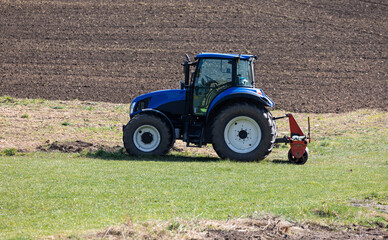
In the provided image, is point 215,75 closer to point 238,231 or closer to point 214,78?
point 214,78

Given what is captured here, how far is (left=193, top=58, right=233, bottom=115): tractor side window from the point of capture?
13258 millimetres

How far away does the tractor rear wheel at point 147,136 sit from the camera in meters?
13.4

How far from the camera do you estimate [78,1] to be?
38.1 metres

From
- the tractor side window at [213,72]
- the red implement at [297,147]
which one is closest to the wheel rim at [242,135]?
the red implement at [297,147]

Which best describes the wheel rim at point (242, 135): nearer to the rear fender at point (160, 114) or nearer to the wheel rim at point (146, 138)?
the rear fender at point (160, 114)

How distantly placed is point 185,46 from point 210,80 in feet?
60.9

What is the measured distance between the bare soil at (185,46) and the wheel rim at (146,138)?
1141 centimetres

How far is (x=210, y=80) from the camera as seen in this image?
13.4m

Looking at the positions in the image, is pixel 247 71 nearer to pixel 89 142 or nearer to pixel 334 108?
pixel 89 142

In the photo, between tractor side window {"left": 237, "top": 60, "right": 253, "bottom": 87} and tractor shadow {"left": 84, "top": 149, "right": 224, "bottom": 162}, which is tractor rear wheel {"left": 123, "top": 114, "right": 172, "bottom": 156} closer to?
tractor shadow {"left": 84, "top": 149, "right": 224, "bottom": 162}

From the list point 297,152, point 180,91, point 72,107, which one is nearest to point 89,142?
point 180,91

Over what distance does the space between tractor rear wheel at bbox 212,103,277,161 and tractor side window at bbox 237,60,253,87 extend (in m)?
0.63

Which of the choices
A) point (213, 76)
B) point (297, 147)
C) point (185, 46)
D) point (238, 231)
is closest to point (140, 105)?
point (213, 76)

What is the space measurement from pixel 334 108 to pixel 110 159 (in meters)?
14.0
